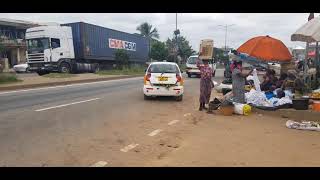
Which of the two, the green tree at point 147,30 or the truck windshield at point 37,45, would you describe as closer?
the truck windshield at point 37,45

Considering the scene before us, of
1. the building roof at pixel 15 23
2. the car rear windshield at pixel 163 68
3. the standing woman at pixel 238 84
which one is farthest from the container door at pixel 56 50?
the standing woman at pixel 238 84

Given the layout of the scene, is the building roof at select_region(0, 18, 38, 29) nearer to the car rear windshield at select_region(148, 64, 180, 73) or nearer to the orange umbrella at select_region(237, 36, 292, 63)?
the car rear windshield at select_region(148, 64, 180, 73)

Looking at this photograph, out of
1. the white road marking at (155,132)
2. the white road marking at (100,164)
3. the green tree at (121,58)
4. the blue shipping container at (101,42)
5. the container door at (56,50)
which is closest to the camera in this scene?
the white road marking at (100,164)

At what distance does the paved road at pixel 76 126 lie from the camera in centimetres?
609

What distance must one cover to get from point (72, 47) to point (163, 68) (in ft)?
61.8

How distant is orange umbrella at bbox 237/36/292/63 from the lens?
11711 millimetres

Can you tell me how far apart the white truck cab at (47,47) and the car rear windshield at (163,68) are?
16.8 meters

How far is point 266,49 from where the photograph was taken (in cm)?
1177

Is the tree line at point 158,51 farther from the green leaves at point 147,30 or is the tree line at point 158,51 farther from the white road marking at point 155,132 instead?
the white road marking at point 155,132

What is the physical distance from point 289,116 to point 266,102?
1.03 metres

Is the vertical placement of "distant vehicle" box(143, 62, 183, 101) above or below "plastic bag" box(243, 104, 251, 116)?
above

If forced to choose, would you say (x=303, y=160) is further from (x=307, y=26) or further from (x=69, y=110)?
(x=69, y=110)

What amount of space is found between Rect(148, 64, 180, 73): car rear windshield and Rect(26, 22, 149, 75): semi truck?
661 inches

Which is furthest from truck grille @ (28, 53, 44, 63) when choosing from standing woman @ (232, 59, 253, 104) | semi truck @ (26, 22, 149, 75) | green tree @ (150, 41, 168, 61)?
standing woman @ (232, 59, 253, 104)
